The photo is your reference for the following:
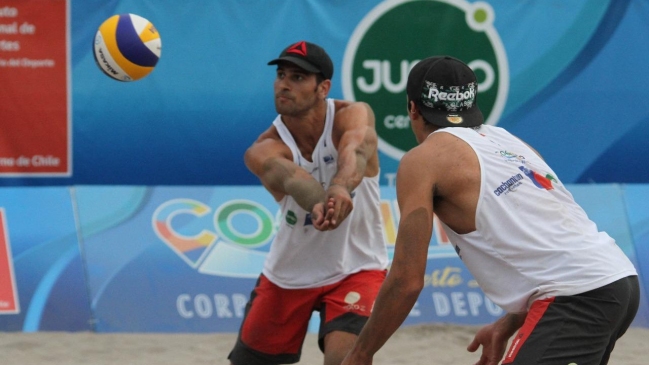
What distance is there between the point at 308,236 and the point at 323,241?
0.24 ft

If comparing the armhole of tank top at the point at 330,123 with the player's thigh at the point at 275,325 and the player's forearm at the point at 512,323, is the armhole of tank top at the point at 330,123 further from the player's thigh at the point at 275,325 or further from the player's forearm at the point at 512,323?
the player's forearm at the point at 512,323

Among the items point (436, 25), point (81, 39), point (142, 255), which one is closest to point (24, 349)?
point (142, 255)

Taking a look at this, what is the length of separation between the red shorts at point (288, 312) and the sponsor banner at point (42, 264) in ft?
7.45

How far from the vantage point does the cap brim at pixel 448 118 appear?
3197mm

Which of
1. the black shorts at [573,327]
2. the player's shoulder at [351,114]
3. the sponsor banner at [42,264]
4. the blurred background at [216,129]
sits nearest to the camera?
the black shorts at [573,327]

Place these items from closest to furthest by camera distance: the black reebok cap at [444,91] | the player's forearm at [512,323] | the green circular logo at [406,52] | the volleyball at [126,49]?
the black reebok cap at [444,91], the player's forearm at [512,323], the volleyball at [126,49], the green circular logo at [406,52]

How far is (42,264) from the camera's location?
6.69 metres

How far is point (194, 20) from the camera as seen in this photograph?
709 cm

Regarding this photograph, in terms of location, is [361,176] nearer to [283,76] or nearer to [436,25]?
[283,76]

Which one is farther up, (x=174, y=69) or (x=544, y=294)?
(x=174, y=69)

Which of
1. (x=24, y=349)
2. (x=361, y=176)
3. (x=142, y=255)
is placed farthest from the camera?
(x=142, y=255)

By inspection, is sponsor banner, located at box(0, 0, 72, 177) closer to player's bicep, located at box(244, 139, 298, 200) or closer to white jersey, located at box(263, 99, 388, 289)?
player's bicep, located at box(244, 139, 298, 200)

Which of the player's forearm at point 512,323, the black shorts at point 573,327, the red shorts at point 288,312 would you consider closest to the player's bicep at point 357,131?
the red shorts at point 288,312

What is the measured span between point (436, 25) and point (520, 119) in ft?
2.98
